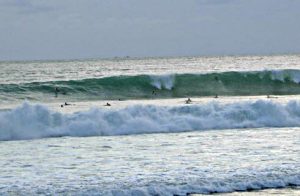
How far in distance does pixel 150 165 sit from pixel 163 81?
85.6ft

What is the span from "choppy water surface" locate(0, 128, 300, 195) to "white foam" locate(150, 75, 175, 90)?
2038 centimetres

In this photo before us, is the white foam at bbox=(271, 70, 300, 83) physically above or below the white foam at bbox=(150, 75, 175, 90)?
above

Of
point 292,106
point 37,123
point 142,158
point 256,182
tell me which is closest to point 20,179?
point 142,158

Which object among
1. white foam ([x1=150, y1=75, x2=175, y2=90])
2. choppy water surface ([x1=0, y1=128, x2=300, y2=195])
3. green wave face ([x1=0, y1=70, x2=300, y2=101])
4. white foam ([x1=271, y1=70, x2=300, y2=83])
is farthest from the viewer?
white foam ([x1=271, y1=70, x2=300, y2=83])

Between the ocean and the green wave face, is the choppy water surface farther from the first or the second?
the green wave face

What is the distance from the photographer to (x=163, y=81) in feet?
125

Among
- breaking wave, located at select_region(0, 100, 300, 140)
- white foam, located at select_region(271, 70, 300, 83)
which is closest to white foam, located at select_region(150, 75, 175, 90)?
white foam, located at select_region(271, 70, 300, 83)

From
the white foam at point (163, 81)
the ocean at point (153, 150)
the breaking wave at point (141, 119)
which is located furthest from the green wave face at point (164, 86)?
the breaking wave at point (141, 119)

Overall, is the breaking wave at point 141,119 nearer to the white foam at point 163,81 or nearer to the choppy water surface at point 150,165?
the choppy water surface at point 150,165

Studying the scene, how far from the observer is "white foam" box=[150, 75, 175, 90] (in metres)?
37.4

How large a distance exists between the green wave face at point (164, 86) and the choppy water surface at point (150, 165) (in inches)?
666

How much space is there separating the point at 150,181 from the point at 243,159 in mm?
2860

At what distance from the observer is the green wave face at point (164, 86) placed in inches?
1331

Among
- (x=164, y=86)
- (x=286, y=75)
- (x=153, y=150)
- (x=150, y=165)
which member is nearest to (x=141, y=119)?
(x=153, y=150)
